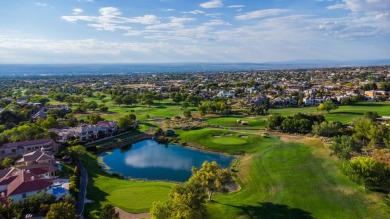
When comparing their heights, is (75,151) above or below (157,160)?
above

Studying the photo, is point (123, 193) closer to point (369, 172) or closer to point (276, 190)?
point (276, 190)

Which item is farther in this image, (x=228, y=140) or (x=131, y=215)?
(x=228, y=140)

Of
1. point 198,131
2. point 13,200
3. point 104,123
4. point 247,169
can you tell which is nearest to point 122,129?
point 104,123

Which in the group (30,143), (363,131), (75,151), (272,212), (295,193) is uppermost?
(363,131)

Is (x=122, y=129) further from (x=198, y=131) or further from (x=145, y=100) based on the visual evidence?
(x=145, y=100)

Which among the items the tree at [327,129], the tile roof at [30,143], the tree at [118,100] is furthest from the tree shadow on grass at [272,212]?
the tree at [118,100]

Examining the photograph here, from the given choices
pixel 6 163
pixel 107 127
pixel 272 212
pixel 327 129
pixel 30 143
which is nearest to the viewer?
pixel 272 212

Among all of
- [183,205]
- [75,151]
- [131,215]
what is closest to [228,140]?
[75,151]
